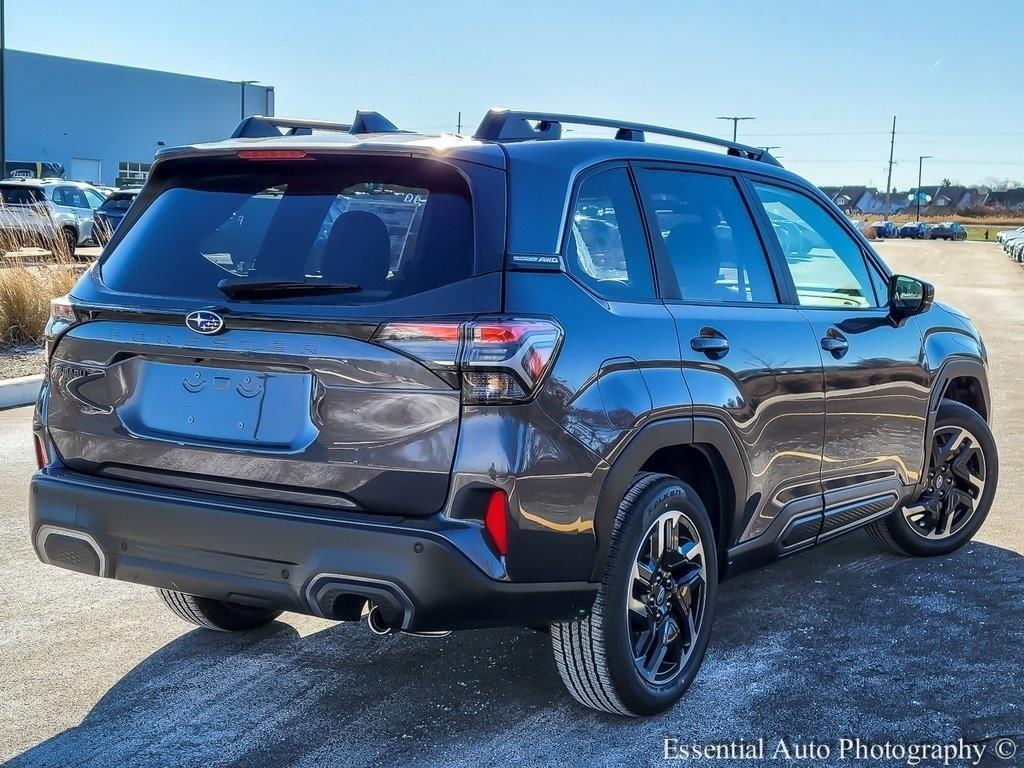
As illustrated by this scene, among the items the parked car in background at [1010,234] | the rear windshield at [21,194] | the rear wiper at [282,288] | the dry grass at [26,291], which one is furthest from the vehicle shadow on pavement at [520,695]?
the parked car in background at [1010,234]

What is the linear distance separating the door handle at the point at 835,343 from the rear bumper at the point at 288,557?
5.58 feet

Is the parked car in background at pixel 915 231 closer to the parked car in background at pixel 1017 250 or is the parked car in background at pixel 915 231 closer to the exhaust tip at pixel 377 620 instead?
the parked car in background at pixel 1017 250

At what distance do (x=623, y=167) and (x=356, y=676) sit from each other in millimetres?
1952

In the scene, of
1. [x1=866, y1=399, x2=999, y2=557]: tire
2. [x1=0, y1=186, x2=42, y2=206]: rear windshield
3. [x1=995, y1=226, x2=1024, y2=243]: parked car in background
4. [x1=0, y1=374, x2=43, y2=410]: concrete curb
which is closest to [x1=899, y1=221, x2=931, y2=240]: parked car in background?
[x1=995, y1=226, x2=1024, y2=243]: parked car in background

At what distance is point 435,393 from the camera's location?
3135mm

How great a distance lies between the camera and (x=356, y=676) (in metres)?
4.14

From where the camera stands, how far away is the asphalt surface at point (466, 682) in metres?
3.62

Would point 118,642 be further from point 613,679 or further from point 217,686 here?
point 613,679

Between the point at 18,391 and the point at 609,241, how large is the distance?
7824 millimetres

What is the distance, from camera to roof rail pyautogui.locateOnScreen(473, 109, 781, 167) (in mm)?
3664

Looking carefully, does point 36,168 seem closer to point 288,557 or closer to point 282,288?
point 282,288

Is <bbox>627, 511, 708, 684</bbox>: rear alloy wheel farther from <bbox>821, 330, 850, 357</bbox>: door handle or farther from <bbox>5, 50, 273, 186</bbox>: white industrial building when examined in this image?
<bbox>5, 50, 273, 186</bbox>: white industrial building

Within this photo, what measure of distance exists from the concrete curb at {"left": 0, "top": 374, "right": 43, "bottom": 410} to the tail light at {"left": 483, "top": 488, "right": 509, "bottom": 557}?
7.75m

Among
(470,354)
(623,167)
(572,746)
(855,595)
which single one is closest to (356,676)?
(572,746)
